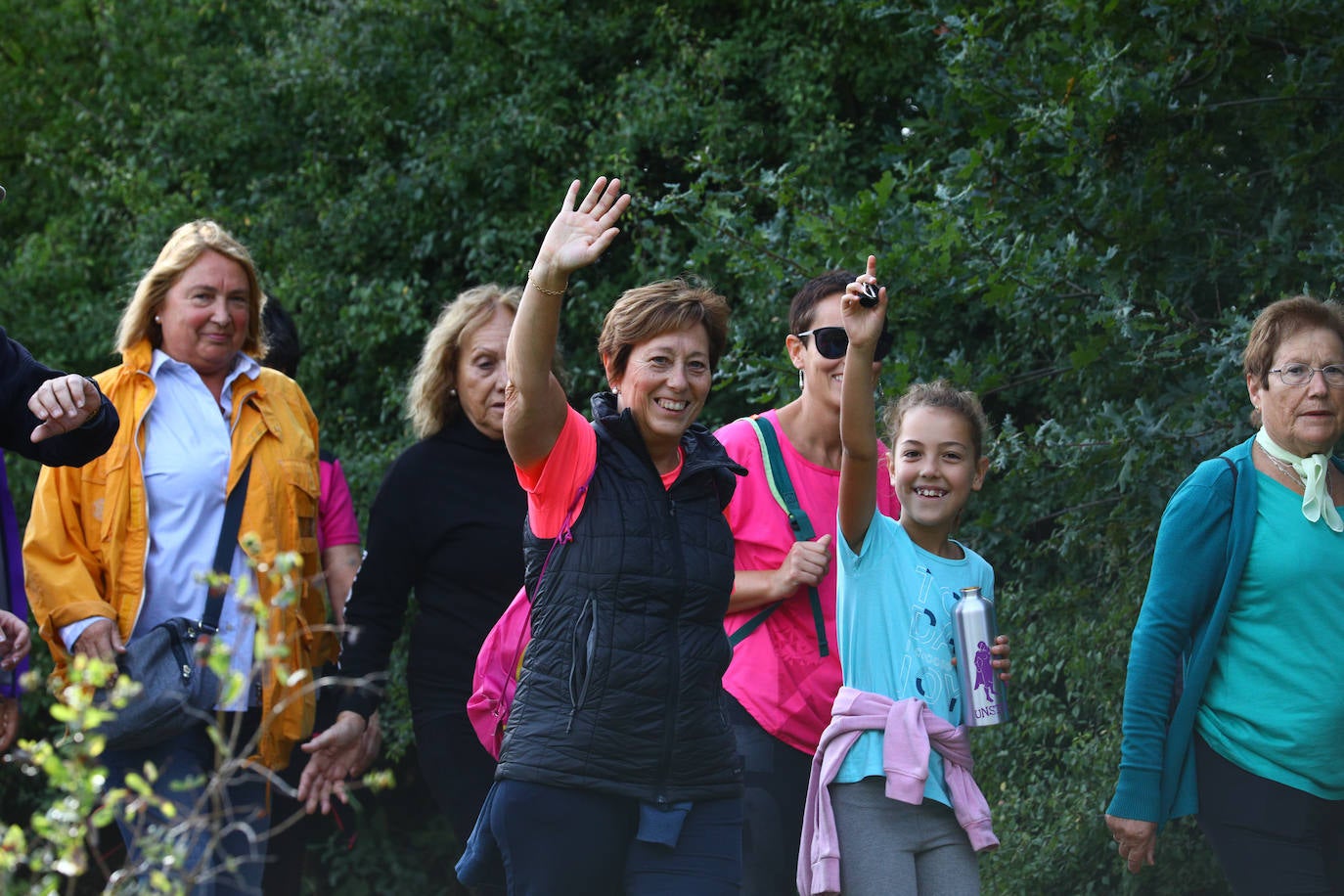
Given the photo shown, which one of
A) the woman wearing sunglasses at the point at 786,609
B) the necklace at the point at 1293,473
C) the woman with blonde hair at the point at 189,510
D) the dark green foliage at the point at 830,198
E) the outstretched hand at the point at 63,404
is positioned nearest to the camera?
the outstretched hand at the point at 63,404

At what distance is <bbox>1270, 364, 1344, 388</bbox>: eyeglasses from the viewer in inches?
149

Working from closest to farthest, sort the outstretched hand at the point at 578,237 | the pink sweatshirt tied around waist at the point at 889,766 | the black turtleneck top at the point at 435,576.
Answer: the outstretched hand at the point at 578,237 < the pink sweatshirt tied around waist at the point at 889,766 < the black turtleneck top at the point at 435,576

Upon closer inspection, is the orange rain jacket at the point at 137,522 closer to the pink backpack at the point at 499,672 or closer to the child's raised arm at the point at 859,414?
the pink backpack at the point at 499,672

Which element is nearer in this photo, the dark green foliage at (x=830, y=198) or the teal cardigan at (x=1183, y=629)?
the teal cardigan at (x=1183, y=629)

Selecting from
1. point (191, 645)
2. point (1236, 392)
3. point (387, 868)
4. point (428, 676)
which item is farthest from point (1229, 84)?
point (387, 868)

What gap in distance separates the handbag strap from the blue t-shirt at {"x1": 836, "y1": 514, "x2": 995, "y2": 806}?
1723 millimetres

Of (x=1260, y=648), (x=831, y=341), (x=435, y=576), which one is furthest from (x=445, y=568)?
(x=1260, y=648)

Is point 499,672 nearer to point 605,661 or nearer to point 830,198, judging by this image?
point 605,661

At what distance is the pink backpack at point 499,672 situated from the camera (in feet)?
13.5

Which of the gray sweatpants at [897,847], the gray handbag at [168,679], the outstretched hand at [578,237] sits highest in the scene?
the outstretched hand at [578,237]

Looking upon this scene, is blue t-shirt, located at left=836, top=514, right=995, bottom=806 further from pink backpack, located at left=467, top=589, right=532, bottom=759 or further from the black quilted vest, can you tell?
pink backpack, located at left=467, top=589, right=532, bottom=759

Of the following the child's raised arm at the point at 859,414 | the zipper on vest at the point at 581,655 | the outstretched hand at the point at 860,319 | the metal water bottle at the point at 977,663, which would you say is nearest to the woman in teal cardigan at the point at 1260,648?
the metal water bottle at the point at 977,663

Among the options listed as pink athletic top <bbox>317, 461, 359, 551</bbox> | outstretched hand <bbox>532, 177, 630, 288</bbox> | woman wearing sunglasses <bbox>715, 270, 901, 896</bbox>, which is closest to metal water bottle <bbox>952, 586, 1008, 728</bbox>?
woman wearing sunglasses <bbox>715, 270, 901, 896</bbox>

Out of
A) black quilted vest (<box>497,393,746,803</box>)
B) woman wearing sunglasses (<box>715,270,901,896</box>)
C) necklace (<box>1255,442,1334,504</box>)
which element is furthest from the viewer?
woman wearing sunglasses (<box>715,270,901,896</box>)
